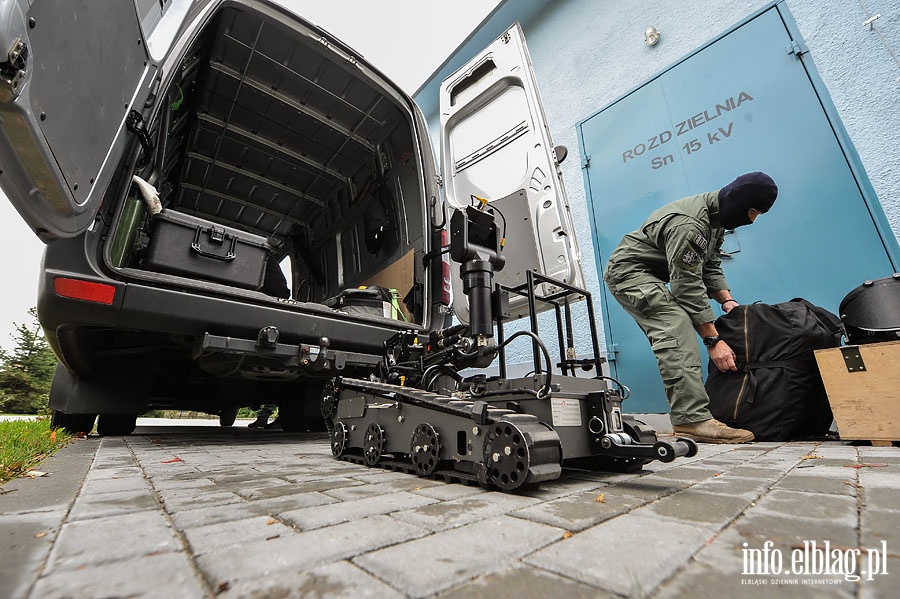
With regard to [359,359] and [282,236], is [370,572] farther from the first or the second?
[282,236]

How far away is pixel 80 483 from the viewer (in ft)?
4.34

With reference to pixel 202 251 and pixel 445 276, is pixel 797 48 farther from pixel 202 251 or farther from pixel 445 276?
pixel 202 251

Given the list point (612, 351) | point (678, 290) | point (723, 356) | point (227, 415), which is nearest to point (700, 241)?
point (678, 290)

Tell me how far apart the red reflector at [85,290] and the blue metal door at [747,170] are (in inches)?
159

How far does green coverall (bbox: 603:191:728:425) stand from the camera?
2.80 m

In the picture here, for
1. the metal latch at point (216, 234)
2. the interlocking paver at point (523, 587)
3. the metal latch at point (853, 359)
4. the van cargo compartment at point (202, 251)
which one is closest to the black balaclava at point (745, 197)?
the metal latch at point (853, 359)

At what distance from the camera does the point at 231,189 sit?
17.2 feet

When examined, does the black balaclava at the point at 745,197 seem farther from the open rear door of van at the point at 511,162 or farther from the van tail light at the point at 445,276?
the van tail light at the point at 445,276

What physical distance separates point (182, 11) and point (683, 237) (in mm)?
3528

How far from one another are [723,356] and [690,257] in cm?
76

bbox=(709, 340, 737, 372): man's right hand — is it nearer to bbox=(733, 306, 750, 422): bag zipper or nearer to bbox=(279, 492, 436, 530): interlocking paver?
bbox=(733, 306, 750, 422): bag zipper

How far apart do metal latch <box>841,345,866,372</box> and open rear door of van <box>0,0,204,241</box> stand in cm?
387
